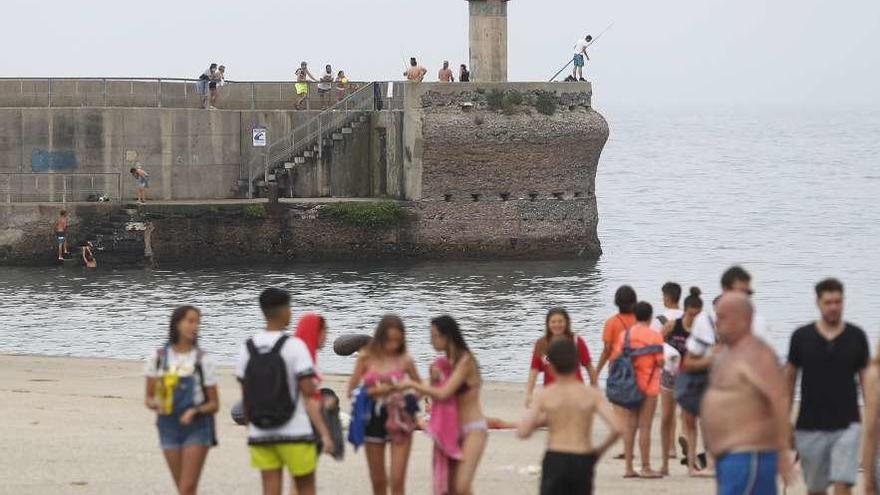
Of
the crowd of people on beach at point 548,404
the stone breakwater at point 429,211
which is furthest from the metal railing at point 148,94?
the crowd of people on beach at point 548,404

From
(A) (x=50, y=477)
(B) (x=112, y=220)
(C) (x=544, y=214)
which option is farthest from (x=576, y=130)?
(A) (x=50, y=477)

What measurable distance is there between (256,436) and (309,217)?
29.4 meters

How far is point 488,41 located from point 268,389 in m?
30.8

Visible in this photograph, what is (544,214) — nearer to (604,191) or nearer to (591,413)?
(591,413)

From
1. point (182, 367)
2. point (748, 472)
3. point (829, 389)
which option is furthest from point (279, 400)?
point (829, 389)

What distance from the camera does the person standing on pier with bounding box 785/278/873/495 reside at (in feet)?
34.2

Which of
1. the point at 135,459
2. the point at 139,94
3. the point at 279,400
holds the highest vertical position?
the point at 139,94

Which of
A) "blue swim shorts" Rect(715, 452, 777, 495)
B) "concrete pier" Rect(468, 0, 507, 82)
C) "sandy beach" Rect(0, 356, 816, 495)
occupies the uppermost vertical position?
"concrete pier" Rect(468, 0, 507, 82)

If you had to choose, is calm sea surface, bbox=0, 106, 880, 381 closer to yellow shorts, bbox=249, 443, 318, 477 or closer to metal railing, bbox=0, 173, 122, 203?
metal railing, bbox=0, 173, 122, 203

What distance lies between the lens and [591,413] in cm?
1002

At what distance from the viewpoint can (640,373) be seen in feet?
44.8

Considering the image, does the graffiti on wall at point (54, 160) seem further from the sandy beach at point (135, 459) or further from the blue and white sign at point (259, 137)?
the sandy beach at point (135, 459)

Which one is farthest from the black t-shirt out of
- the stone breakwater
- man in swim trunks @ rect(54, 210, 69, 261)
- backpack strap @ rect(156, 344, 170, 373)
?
man in swim trunks @ rect(54, 210, 69, 261)

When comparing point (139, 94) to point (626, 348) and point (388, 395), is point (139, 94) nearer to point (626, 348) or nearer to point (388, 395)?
point (626, 348)
